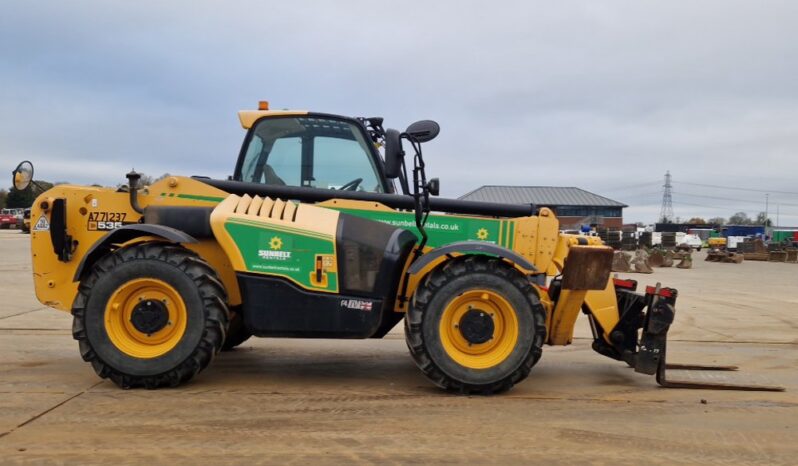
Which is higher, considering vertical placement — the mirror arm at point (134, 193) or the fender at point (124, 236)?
the mirror arm at point (134, 193)

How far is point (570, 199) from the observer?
203 feet

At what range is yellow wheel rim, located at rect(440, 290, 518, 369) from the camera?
17.6 feet

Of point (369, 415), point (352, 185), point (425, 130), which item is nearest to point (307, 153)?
point (352, 185)

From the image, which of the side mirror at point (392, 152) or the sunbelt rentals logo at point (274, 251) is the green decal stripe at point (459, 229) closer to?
the side mirror at point (392, 152)

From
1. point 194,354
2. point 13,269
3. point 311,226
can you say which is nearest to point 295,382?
point 194,354

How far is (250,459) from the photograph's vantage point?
12.6ft

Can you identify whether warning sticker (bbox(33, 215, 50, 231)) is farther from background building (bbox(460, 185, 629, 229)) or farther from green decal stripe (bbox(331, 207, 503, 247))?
background building (bbox(460, 185, 629, 229))

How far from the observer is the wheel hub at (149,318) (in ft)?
17.5

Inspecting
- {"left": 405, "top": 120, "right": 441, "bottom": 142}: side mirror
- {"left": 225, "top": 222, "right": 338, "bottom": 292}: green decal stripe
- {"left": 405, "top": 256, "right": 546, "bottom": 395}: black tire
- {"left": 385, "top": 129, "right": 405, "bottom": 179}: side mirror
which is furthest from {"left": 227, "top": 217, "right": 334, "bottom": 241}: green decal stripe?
{"left": 405, "top": 120, "right": 441, "bottom": 142}: side mirror

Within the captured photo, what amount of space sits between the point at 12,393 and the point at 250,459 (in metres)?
2.54

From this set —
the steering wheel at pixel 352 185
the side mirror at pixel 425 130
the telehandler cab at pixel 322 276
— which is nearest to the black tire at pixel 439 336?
the telehandler cab at pixel 322 276

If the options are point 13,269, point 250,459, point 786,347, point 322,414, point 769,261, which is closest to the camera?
point 250,459

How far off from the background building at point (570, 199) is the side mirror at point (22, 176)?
48331 millimetres

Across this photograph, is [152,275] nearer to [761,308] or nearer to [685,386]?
[685,386]
